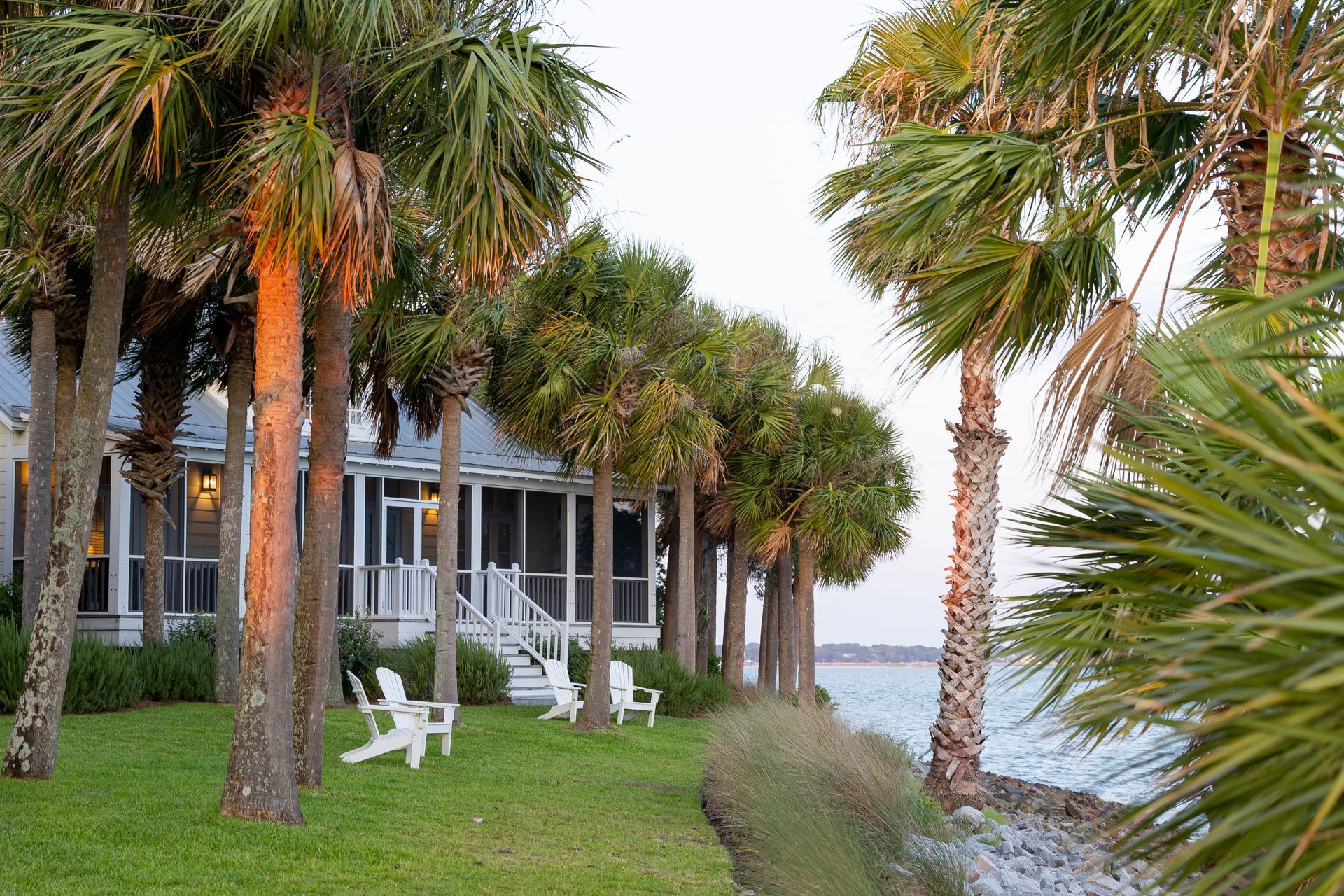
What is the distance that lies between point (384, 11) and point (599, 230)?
843 cm

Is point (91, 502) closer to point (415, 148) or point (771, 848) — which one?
point (415, 148)

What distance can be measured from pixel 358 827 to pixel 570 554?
53.9ft

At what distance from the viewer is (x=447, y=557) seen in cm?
1628

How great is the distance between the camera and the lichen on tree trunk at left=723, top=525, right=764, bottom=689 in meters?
24.0

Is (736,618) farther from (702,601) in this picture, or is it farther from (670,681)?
(702,601)

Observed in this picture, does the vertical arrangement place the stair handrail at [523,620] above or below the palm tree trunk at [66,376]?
below

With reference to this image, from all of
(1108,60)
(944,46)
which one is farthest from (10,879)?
(944,46)

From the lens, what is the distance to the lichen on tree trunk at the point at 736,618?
78.7ft

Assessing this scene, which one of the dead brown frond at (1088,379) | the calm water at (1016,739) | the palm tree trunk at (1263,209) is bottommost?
the calm water at (1016,739)

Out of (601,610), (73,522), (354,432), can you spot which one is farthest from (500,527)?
(73,522)

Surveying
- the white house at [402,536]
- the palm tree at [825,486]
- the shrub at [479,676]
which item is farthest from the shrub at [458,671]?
the palm tree at [825,486]

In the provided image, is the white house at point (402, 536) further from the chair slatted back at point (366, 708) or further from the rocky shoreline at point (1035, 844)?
the rocky shoreline at point (1035, 844)

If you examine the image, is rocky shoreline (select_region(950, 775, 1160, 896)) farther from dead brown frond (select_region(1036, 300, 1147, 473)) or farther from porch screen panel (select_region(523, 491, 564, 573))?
porch screen panel (select_region(523, 491, 564, 573))

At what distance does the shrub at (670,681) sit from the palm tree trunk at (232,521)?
7.23 m
